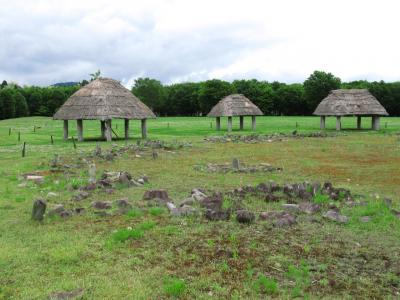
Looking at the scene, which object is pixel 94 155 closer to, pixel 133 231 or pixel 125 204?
pixel 125 204

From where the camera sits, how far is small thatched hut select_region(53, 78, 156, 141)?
3381cm

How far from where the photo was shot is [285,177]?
17.2 metres

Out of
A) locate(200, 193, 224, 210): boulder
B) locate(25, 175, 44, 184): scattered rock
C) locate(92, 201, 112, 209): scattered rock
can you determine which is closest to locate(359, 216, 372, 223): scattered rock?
locate(200, 193, 224, 210): boulder

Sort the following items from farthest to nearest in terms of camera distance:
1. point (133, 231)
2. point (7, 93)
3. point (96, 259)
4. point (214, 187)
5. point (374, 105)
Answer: point (7, 93)
point (374, 105)
point (214, 187)
point (133, 231)
point (96, 259)

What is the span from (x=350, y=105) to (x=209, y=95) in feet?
142

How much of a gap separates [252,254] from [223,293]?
5.17 feet

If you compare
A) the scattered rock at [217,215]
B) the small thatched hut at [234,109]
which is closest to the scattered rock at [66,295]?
the scattered rock at [217,215]

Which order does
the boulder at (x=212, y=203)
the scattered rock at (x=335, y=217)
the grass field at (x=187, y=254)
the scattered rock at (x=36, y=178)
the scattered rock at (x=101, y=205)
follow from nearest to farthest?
the grass field at (x=187, y=254) < the scattered rock at (x=335, y=217) < the boulder at (x=212, y=203) < the scattered rock at (x=101, y=205) < the scattered rock at (x=36, y=178)

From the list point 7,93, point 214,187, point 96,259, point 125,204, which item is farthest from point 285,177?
point 7,93

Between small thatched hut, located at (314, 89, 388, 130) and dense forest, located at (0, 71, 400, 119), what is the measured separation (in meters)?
34.4

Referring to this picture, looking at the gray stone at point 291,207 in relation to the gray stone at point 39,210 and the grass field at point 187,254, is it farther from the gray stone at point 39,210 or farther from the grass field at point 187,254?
the gray stone at point 39,210

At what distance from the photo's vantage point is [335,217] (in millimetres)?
10188

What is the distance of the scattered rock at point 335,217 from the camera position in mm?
10085

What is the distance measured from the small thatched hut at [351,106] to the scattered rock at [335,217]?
35562 mm
